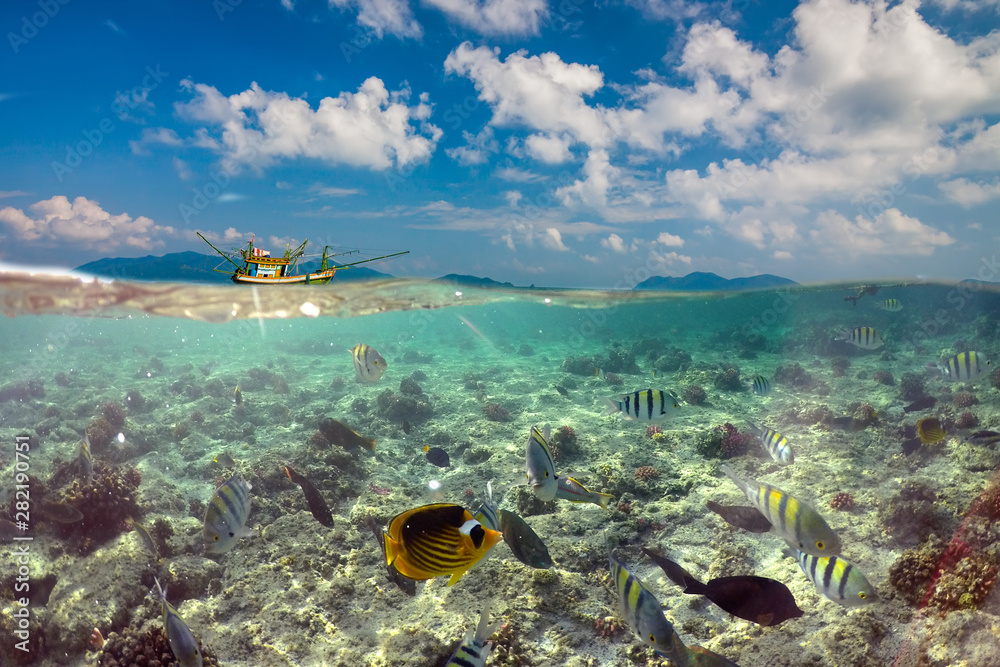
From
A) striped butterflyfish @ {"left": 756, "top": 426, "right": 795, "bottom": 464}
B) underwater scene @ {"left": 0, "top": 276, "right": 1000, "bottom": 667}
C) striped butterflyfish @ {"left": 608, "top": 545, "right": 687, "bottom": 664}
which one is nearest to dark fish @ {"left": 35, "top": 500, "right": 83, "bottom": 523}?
underwater scene @ {"left": 0, "top": 276, "right": 1000, "bottom": 667}

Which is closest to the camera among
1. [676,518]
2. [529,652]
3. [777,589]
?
[777,589]

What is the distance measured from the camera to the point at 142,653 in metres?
4.61

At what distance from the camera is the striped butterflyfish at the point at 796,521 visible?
11.7 ft

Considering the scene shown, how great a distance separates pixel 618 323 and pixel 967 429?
69300 mm

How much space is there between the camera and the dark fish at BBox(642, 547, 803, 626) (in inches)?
133

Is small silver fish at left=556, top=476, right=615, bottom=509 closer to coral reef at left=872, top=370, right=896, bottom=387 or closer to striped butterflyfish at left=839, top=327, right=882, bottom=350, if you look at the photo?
striped butterflyfish at left=839, top=327, right=882, bottom=350

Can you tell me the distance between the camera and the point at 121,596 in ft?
19.7

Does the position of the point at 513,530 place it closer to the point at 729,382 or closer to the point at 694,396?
the point at 694,396

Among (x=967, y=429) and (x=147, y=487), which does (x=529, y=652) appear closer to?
A: (x=147, y=487)

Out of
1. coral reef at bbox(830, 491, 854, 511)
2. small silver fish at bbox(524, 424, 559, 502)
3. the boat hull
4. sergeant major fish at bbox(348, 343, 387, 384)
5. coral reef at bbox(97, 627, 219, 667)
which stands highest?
the boat hull

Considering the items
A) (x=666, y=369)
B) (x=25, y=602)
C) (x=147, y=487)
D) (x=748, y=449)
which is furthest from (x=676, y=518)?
(x=666, y=369)

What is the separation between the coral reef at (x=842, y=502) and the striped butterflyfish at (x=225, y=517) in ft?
29.0

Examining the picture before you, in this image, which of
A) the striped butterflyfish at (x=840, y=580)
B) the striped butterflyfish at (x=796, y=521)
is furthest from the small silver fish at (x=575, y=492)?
the striped butterflyfish at (x=840, y=580)

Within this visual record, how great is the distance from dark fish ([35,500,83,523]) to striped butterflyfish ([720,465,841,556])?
942cm
